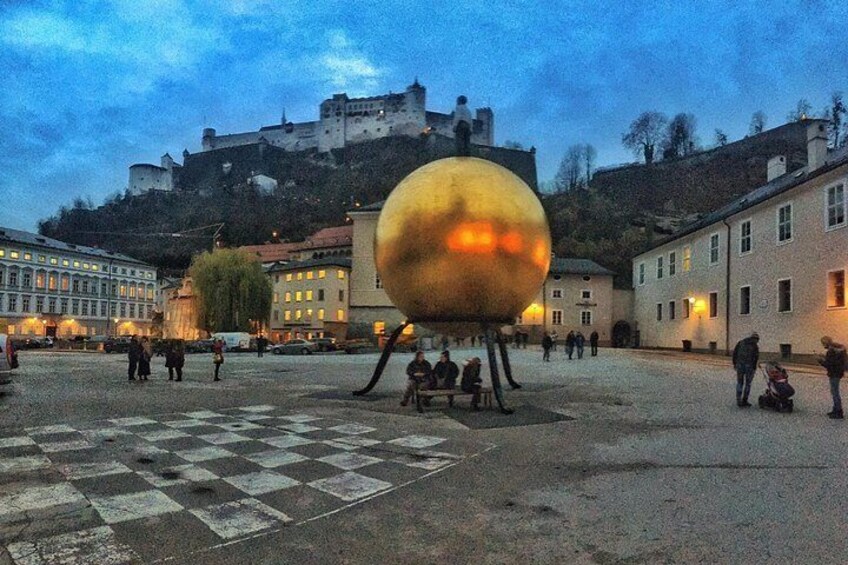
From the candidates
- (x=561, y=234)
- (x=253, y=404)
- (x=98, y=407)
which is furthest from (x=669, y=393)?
(x=561, y=234)

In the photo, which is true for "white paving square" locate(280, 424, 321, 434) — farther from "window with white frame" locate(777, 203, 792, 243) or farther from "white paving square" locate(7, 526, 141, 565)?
"window with white frame" locate(777, 203, 792, 243)

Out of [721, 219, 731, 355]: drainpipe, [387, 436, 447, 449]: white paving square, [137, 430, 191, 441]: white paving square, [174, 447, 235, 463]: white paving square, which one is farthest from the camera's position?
[721, 219, 731, 355]: drainpipe

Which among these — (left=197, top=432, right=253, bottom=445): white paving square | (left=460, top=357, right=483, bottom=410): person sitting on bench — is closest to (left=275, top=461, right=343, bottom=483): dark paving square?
(left=197, top=432, right=253, bottom=445): white paving square

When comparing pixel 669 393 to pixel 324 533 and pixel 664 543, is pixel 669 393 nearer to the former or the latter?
A: pixel 664 543

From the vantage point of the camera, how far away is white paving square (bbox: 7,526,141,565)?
165 inches

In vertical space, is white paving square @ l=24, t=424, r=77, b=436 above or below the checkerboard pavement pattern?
below

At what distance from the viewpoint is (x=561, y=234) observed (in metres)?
85.1

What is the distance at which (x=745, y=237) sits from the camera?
3362 centimetres

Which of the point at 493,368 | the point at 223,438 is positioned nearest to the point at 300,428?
the point at 223,438

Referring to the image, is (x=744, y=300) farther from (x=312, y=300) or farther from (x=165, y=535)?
(x=312, y=300)

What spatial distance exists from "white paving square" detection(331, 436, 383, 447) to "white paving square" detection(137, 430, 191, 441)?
2.59 meters

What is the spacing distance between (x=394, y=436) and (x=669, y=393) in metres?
9.29

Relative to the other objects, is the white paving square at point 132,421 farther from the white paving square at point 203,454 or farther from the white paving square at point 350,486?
the white paving square at point 350,486

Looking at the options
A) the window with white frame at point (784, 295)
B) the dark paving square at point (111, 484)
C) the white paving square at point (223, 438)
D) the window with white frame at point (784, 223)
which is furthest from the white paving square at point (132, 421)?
the window with white frame at point (784, 223)
